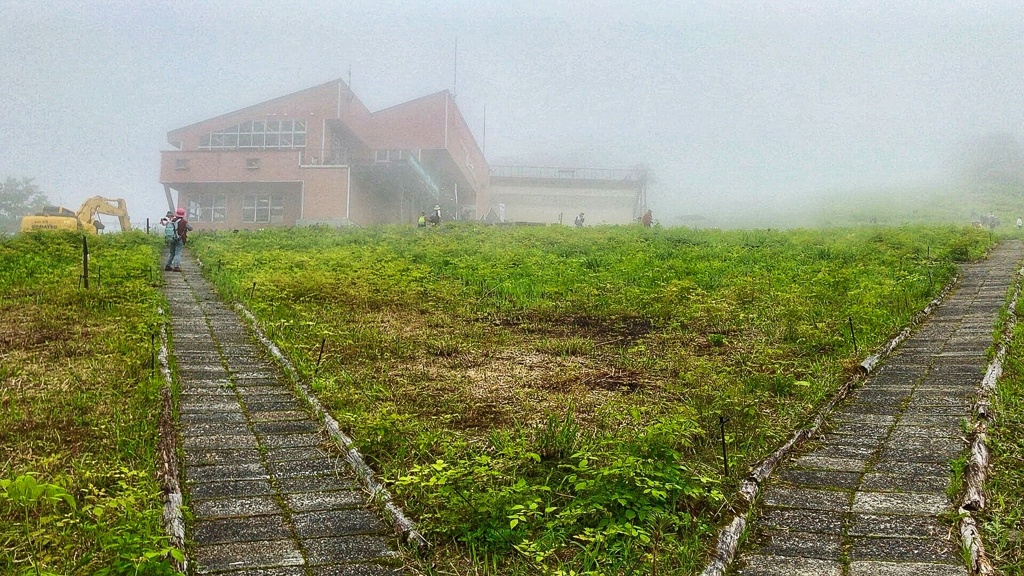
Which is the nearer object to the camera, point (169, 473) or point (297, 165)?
point (169, 473)

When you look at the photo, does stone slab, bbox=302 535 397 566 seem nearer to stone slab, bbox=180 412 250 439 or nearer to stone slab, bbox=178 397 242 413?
stone slab, bbox=180 412 250 439

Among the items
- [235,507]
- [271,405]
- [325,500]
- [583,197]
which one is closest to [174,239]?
[271,405]

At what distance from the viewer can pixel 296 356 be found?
8594 millimetres

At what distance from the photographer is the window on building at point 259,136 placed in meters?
44.9

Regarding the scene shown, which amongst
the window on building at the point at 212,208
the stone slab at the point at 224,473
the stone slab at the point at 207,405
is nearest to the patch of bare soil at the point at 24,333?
the stone slab at the point at 207,405

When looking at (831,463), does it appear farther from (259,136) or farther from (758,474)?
(259,136)

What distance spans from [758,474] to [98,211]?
1374 inches

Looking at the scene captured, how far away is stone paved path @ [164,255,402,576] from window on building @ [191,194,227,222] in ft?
133

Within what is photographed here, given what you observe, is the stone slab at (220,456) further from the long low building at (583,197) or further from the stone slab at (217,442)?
the long low building at (583,197)

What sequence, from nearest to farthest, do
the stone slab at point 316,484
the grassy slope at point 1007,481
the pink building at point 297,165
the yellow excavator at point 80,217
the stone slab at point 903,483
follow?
the grassy slope at point 1007,481 < the stone slab at point 903,483 < the stone slab at point 316,484 < the yellow excavator at point 80,217 < the pink building at point 297,165

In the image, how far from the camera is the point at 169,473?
534cm

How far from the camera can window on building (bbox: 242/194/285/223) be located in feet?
151

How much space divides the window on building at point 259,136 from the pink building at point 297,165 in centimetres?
6

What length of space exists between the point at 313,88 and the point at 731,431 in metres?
42.5
